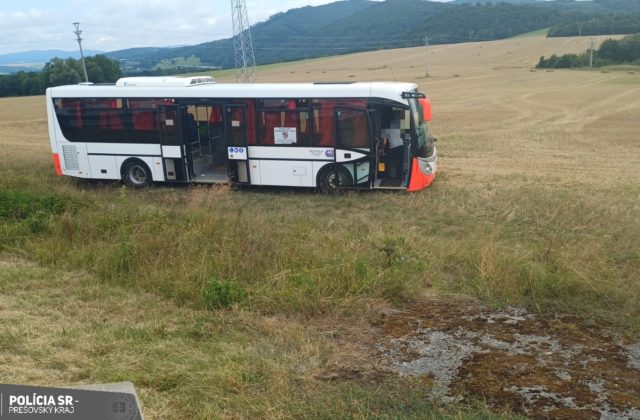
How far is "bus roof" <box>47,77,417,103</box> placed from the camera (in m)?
13.5

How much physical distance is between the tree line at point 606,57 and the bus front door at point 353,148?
6033cm

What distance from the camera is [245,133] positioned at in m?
14.3

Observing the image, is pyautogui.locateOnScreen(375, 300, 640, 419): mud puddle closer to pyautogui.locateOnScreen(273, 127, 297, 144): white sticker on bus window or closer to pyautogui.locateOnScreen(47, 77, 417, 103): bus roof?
pyautogui.locateOnScreen(47, 77, 417, 103): bus roof

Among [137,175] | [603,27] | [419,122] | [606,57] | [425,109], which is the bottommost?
[137,175]

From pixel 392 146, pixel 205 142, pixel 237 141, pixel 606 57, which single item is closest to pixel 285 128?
pixel 237 141

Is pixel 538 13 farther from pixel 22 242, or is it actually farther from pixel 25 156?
pixel 22 242

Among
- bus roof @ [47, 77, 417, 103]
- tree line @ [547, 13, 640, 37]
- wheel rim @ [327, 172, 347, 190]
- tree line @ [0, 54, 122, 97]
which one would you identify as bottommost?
wheel rim @ [327, 172, 347, 190]

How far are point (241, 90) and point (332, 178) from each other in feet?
10.6

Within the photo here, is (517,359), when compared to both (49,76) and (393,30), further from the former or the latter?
(393,30)

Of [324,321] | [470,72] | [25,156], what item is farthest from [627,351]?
[470,72]

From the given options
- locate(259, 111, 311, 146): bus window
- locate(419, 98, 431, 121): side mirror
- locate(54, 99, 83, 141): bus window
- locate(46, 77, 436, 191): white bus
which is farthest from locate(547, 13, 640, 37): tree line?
locate(54, 99, 83, 141): bus window

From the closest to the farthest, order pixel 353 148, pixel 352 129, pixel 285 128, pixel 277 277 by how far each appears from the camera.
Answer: pixel 277 277 → pixel 352 129 → pixel 353 148 → pixel 285 128

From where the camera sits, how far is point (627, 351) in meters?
5.02

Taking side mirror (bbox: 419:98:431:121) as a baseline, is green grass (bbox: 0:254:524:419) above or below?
below
